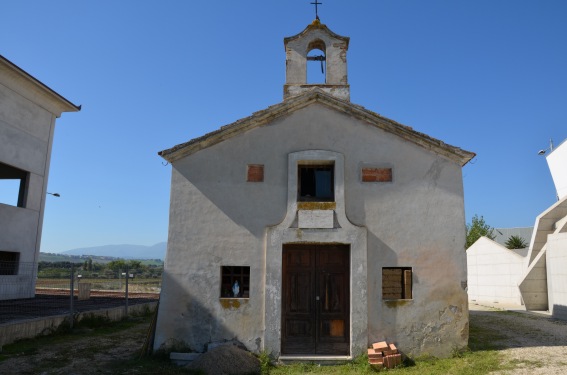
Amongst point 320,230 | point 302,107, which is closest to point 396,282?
point 320,230

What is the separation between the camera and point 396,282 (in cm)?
1076

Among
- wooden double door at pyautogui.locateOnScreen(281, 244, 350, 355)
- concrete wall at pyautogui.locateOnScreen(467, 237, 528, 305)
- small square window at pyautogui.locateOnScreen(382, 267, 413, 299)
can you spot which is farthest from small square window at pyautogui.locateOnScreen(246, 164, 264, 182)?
concrete wall at pyautogui.locateOnScreen(467, 237, 528, 305)

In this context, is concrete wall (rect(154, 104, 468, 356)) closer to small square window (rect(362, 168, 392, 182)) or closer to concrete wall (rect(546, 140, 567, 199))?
small square window (rect(362, 168, 392, 182))

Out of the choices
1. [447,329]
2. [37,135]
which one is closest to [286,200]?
[447,329]

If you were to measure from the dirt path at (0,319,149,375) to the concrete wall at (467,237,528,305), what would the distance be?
17391mm

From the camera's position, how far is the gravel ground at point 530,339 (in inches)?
364

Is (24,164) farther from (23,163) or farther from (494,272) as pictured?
(494,272)

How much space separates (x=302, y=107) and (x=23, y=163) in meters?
13.9

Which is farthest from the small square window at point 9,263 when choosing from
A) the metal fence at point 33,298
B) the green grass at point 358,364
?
the green grass at point 358,364

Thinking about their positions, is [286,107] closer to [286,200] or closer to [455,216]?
[286,200]

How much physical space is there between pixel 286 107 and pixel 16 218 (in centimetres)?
1403

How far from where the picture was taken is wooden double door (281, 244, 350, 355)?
10.5 metres

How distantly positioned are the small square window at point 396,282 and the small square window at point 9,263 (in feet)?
47.9

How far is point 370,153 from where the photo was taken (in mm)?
11227
